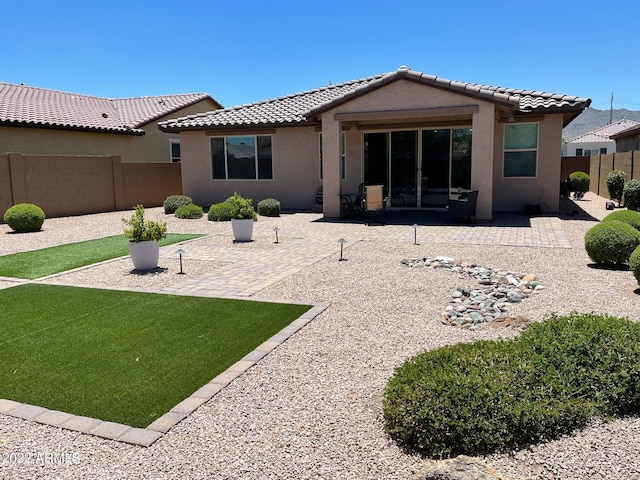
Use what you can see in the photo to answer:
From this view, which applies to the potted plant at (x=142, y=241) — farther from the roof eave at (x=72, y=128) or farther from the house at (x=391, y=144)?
the roof eave at (x=72, y=128)

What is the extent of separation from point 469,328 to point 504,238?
675 cm

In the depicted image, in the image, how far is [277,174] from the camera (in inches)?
792

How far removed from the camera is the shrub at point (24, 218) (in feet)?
50.7

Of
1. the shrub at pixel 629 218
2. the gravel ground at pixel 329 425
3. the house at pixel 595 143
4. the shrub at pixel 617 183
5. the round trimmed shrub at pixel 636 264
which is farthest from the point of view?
the house at pixel 595 143

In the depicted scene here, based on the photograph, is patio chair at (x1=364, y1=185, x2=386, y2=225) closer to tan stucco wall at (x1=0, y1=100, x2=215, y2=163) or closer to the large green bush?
the large green bush

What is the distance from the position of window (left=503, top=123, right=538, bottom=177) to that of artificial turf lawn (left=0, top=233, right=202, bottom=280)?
10272mm

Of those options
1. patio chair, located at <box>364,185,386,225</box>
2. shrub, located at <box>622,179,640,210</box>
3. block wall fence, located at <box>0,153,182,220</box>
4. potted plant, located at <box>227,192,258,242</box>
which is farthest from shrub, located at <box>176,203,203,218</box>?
shrub, located at <box>622,179,640,210</box>

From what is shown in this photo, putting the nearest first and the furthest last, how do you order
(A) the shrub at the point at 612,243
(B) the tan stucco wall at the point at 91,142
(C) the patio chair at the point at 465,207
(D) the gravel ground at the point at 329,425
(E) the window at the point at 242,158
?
(D) the gravel ground at the point at 329,425, (A) the shrub at the point at 612,243, (C) the patio chair at the point at 465,207, (E) the window at the point at 242,158, (B) the tan stucco wall at the point at 91,142

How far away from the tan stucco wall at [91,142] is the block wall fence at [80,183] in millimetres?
2761

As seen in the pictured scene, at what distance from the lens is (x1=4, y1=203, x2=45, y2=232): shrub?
15.5 m

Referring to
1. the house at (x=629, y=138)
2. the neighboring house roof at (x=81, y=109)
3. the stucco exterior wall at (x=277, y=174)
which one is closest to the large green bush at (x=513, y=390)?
the stucco exterior wall at (x=277, y=174)

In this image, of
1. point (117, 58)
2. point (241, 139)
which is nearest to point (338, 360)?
point (241, 139)

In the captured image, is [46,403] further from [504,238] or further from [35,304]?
[504,238]

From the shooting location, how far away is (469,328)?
614 centimetres
